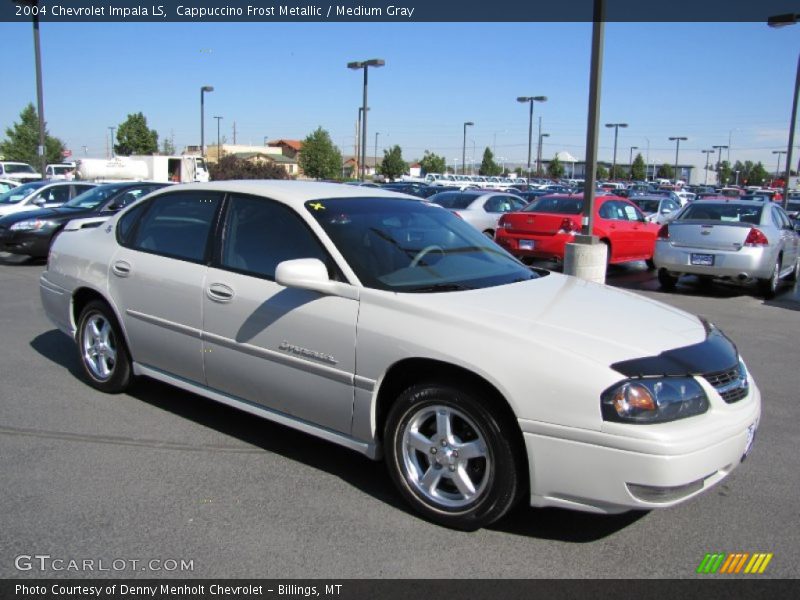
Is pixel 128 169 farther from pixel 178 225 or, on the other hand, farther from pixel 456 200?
pixel 178 225

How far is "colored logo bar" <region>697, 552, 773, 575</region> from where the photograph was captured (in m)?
3.09

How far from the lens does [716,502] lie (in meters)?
3.75

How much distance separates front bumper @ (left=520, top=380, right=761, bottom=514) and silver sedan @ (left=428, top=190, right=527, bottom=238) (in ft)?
41.8

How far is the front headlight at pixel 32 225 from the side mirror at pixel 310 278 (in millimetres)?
10821

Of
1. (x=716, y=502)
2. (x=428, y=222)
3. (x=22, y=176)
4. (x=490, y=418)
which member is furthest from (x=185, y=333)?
(x=22, y=176)

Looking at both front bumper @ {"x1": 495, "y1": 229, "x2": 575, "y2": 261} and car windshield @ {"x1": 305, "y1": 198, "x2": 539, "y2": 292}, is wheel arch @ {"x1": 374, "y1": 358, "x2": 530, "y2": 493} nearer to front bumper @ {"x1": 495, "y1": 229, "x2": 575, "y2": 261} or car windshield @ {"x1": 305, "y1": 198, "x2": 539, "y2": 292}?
car windshield @ {"x1": 305, "y1": 198, "x2": 539, "y2": 292}

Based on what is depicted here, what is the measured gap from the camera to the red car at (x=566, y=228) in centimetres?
1234

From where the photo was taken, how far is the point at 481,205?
1627 centimetres

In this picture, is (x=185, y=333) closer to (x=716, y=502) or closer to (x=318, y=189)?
(x=318, y=189)

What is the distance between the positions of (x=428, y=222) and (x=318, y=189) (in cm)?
73

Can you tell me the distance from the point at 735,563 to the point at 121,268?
4.11 m

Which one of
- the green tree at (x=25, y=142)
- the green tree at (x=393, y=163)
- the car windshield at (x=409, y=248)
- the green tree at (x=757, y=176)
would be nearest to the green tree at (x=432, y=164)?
the green tree at (x=393, y=163)

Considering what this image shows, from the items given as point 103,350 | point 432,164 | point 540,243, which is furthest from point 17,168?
point 432,164

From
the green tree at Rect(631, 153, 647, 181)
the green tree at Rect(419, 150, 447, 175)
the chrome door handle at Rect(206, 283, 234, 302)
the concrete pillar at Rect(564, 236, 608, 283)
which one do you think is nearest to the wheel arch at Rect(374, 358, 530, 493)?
the chrome door handle at Rect(206, 283, 234, 302)
